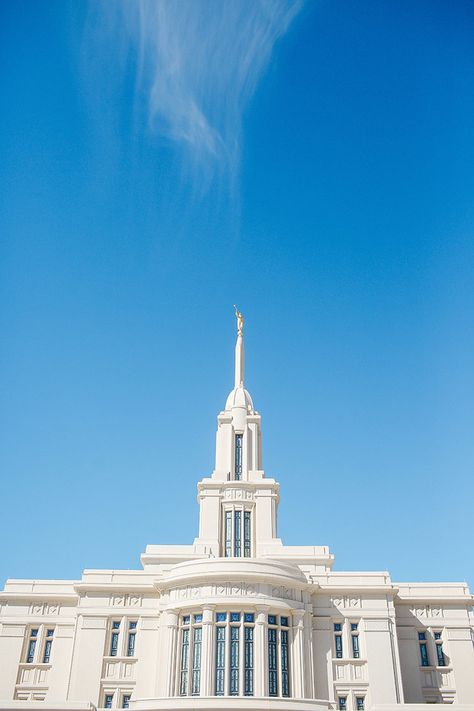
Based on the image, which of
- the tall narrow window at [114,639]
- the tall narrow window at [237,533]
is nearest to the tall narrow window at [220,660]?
the tall narrow window at [114,639]

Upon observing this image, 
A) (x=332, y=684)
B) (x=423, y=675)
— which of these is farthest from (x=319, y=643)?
(x=423, y=675)

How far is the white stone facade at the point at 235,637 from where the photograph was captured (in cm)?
3369

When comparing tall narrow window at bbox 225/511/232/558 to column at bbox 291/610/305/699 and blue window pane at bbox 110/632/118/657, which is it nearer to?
column at bbox 291/610/305/699

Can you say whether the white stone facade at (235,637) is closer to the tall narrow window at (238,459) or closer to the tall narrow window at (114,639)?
the tall narrow window at (114,639)

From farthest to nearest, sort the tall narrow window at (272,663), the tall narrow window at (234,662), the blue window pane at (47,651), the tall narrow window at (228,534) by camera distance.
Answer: the tall narrow window at (228,534) < the blue window pane at (47,651) < the tall narrow window at (272,663) < the tall narrow window at (234,662)

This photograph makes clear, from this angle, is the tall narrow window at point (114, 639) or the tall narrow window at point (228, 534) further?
the tall narrow window at point (228, 534)

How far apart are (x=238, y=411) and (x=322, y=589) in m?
16.3

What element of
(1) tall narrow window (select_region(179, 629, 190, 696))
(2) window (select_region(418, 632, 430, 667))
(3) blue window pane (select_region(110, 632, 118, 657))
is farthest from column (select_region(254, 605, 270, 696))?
(2) window (select_region(418, 632, 430, 667))

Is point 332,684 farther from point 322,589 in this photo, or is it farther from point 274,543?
point 274,543

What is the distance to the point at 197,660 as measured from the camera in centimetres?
3403

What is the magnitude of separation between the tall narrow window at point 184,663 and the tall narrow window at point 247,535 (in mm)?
9896

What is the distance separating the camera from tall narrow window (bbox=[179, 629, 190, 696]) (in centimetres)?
3372

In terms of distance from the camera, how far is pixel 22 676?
38.2 meters

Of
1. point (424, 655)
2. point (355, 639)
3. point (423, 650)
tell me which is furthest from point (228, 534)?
point (424, 655)
